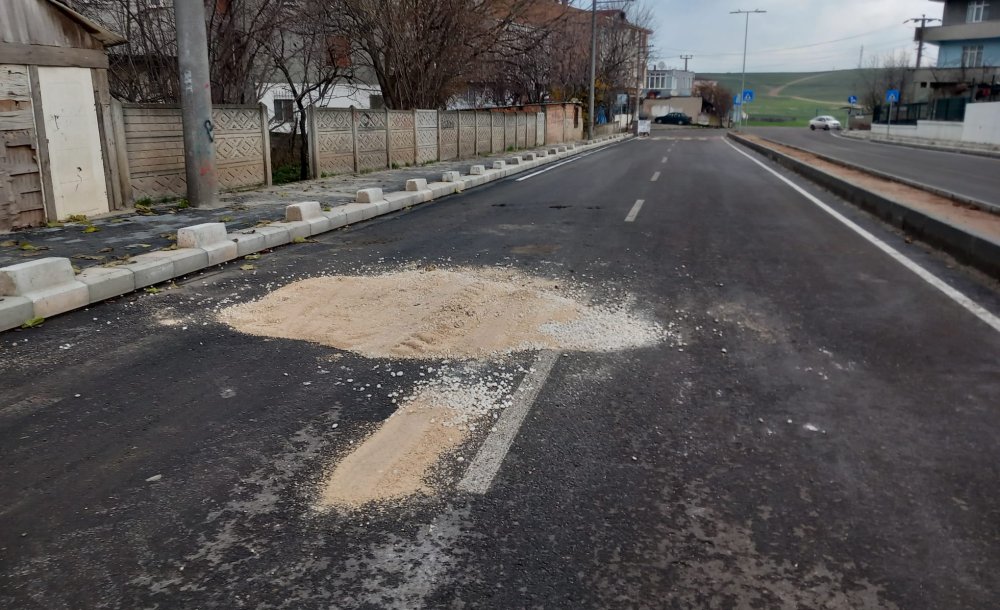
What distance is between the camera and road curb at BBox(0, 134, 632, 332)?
6016mm

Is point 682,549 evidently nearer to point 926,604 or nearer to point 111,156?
point 926,604

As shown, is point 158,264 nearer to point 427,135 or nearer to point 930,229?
point 930,229

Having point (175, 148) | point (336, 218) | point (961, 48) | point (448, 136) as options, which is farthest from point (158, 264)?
point (961, 48)

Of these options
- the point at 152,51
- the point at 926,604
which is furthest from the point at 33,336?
the point at 152,51

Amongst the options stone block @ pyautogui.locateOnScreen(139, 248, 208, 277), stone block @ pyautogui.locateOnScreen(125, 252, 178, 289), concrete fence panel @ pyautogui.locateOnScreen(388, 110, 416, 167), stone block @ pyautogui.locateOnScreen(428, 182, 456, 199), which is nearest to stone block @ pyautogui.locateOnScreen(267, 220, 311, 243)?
stone block @ pyautogui.locateOnScreen(139, 248, 208, 277)

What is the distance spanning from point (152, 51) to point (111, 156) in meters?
7.85

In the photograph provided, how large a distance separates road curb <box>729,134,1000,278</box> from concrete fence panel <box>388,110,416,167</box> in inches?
468

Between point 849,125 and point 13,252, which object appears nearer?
point 13,252

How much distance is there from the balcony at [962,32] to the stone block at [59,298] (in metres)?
73.9

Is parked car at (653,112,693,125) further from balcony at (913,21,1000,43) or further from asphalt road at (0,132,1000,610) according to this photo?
asphalt road at (0,132,1000,610)

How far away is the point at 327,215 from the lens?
10859 mm

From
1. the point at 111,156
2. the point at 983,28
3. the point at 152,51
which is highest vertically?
the point at 983,28

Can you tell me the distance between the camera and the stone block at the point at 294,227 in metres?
9.66

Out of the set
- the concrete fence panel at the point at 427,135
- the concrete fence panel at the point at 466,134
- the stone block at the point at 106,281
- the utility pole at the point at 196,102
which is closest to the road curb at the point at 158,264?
the stone block at the point at 106,281
